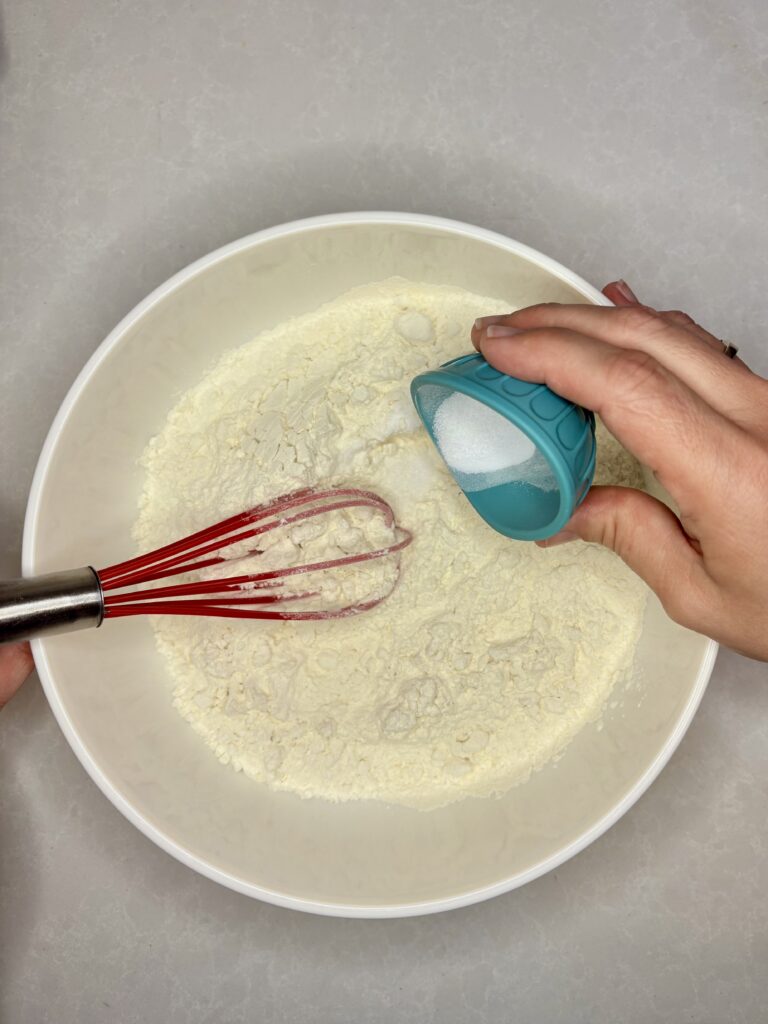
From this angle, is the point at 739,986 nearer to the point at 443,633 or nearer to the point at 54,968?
the point at 443,633

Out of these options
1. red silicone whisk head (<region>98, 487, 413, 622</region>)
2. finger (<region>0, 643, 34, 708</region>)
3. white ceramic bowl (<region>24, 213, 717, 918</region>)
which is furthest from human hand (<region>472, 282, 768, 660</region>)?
finger (<region>0, 643, 34, 708</region>)

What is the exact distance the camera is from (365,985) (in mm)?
959

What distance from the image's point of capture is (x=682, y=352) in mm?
699

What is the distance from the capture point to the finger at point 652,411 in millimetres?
665

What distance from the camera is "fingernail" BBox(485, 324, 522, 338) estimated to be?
732 mm

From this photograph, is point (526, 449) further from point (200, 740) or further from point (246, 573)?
point (200, 740)

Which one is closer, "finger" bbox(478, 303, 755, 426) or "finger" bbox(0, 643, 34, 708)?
"finger" bbox(478, 303, 755, 426)

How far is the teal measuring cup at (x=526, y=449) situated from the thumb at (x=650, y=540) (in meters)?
0.02

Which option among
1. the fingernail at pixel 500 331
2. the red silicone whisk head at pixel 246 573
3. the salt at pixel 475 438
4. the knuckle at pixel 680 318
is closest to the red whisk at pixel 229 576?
the red silicone whisk head at pixel 246 573

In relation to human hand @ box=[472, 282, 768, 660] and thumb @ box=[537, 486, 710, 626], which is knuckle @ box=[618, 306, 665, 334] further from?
thumb @ box=[537, 486, 710, 626]

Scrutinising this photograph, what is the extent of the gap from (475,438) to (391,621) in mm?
212

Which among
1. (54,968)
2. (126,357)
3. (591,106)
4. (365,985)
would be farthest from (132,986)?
(591,106)

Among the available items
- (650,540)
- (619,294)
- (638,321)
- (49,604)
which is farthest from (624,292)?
(49,604)

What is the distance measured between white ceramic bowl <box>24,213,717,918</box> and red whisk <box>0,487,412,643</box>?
0.07 meters
